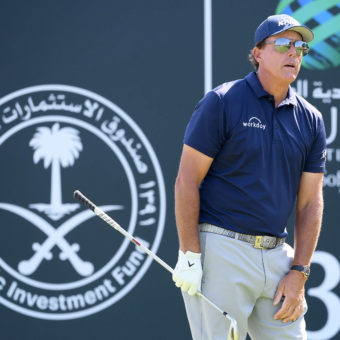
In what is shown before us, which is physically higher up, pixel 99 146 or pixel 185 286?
pixel 99 146

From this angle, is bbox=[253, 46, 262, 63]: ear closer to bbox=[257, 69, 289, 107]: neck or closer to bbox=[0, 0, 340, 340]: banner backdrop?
bbox=[257, 69, 289, 107]: neck

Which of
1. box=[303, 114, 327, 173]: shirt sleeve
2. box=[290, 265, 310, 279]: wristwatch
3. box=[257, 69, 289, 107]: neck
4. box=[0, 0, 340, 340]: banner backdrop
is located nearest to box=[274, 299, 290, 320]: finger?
box=[290, 265, 310, 279]: wristwatch

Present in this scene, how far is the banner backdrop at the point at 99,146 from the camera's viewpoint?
4.19 meters

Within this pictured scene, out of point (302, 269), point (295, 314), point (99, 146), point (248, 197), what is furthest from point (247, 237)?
point (99, 146)

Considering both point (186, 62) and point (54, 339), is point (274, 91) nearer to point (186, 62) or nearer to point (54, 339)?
point (186, 62)

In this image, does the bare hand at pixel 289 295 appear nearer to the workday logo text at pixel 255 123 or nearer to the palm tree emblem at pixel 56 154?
the workday logo text at pixel 255 123

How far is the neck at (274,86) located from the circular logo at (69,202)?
53.9 inches

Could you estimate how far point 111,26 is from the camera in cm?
Result: 423

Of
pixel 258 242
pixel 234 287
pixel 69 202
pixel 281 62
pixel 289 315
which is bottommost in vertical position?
pixel 289 315

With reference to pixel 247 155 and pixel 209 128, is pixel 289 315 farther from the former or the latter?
pixel 209 128

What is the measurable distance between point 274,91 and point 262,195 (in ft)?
1.43

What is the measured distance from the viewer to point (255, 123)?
2887 millimetres

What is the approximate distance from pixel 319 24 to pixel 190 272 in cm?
212

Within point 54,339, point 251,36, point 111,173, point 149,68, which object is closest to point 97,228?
point 111,173
